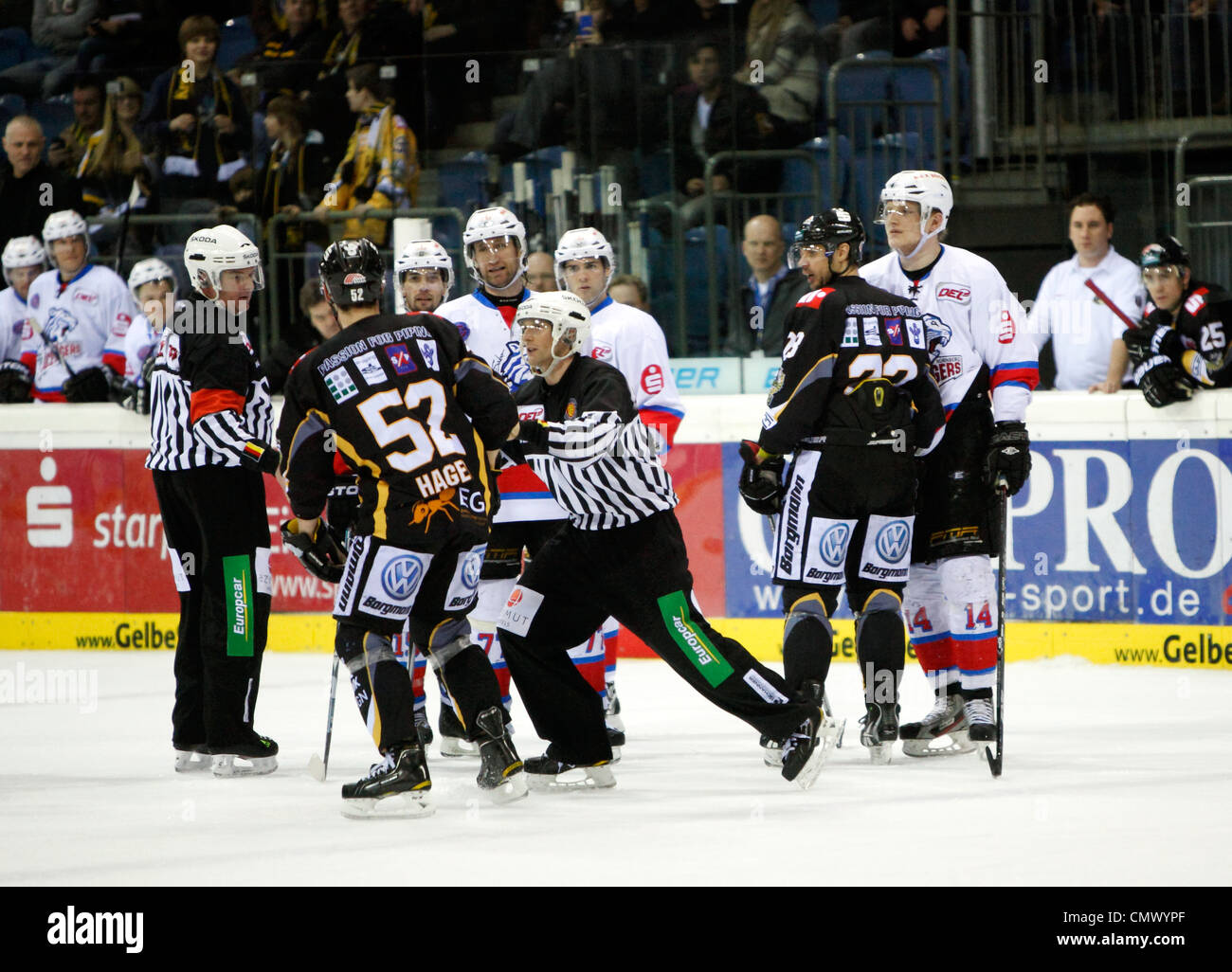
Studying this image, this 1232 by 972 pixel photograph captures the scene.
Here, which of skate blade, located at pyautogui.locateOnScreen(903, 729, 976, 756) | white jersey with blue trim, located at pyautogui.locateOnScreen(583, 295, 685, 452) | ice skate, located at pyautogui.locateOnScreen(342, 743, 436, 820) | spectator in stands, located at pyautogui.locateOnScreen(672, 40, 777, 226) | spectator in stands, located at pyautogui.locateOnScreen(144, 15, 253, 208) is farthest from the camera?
spectator in stands, located at pyautogui.locateOnScreen(144, 15, 253, 208)

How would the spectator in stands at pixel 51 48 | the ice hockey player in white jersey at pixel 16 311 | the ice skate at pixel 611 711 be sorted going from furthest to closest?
the spectator in stands at pixel 51 48, the ice hockey player in white jersey at pixel 16 311, the ice skate at pixel 611 711

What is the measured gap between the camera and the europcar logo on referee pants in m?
5.91

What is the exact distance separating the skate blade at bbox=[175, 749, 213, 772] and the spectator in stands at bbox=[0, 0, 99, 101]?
7.74 meters

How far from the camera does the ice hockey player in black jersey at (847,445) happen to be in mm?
5707

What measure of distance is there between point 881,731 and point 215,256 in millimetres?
2708

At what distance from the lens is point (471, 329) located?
643cm

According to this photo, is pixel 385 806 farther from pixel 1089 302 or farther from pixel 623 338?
pixel 1089 302

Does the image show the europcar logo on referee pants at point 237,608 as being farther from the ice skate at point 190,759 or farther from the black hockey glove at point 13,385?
the black hockey glove at point 13,385

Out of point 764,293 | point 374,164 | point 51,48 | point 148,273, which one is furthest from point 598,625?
point 51,48

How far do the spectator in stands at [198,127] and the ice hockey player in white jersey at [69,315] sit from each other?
1.22m

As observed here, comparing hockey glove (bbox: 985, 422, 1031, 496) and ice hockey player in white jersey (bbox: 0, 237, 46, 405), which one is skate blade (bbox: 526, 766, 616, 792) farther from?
ice hockey player in white jersey (bbox: 0, 237, 46, 405)

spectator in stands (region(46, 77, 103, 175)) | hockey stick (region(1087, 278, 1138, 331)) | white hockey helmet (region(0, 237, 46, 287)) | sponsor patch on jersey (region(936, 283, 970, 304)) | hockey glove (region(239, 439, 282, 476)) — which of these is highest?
spectator in stands (region(46, 77, 103, 175))

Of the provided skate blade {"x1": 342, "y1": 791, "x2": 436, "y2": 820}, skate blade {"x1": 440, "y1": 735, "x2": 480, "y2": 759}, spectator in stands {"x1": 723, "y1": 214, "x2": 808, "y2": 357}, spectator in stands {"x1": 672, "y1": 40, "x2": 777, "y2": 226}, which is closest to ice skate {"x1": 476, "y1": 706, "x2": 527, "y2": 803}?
skate blade {"x1": 342, "y1": 791, "x2": 436, "y2": 820}

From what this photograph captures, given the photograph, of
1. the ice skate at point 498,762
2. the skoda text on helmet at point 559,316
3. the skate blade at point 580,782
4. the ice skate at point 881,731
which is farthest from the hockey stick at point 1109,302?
the ice skate at point 498,762
